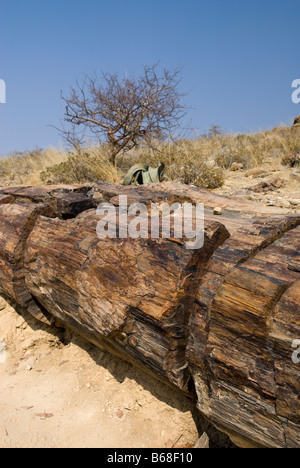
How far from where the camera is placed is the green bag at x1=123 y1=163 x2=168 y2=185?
14.0ft

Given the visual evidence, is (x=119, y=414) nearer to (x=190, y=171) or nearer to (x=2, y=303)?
(x=2, y=303)

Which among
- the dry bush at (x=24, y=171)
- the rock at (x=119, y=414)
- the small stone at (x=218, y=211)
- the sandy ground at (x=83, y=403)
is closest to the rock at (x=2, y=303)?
the sandy ground at (x=83, y=403)

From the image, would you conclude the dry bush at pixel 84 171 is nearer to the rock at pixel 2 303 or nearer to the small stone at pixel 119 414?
the rock at pixel 2 303

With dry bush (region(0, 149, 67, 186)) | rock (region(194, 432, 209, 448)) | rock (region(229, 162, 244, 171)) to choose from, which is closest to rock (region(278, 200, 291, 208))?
rock (region(194, 432, 209, 448))

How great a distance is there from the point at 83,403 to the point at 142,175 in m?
2.84

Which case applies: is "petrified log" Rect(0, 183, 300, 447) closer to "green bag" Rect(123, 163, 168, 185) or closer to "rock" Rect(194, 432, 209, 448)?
"rock" Rect(194, 432, 209, 448)

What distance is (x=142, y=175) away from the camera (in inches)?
173

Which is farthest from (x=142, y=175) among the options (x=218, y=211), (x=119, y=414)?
(x=119, y=414)

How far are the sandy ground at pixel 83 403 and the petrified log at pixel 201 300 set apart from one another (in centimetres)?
26

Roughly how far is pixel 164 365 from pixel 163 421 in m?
0.44

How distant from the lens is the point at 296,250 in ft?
5.03

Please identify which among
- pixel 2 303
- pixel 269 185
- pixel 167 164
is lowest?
pixel 2 303
